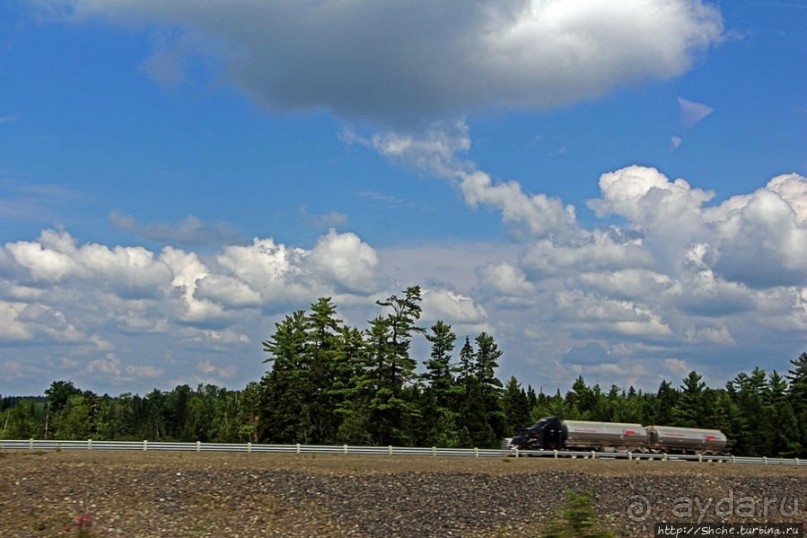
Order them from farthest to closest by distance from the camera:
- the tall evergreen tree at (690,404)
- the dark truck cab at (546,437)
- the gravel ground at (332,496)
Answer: the tall evergreen tree at (690,404) < the dark truck cab at (546,437) < the gravel ground at (332,496)

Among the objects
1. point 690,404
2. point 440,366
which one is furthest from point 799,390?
point 440,366

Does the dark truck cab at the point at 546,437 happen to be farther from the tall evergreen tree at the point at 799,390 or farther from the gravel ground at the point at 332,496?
the tall evergreen tree at the point at 799,390

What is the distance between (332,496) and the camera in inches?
1452

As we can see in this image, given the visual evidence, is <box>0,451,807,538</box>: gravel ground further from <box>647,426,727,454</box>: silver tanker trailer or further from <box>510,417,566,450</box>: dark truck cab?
<box>647,426,727,454</box>: silver tanker trailer

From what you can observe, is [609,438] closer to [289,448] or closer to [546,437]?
[546,437]

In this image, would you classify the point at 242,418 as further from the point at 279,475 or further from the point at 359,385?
the point at 279,475

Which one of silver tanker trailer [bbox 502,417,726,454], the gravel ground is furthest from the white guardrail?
silver tanker trailer [bbox 502,417,726,454]

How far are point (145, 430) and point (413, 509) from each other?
4808 inches

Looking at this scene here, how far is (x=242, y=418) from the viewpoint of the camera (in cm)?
10900

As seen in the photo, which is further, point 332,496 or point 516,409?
point 516,409

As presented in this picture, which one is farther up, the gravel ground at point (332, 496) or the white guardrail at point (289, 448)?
the white guardrail at point (289, 448)

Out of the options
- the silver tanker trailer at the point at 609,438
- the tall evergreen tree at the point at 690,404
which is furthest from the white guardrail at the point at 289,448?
the tall evergreen tree at the point at 690,404

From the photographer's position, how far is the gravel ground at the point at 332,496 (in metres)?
32.7

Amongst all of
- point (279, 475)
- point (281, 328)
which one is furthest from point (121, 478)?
point (281, 328)
